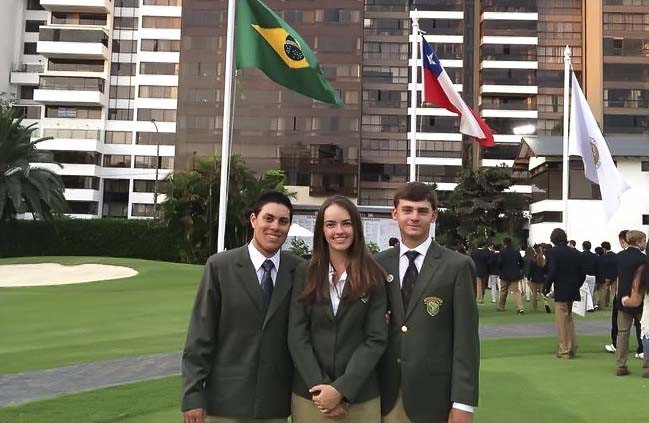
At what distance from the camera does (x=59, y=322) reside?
47.8 feet

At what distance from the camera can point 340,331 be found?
3373mm

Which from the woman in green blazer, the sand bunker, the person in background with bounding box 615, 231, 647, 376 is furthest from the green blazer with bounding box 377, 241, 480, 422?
the sand bunker

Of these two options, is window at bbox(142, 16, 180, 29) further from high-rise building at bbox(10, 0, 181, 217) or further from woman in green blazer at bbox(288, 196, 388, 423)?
woman in green blazer at bbox(288, 196, 388, 423)

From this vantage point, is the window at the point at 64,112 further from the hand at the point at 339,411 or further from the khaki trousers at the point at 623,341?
the hand at the point at 339,411

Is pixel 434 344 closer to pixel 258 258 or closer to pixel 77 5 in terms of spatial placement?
pixel 258 258

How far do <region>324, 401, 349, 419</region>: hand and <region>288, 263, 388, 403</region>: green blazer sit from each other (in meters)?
0.05

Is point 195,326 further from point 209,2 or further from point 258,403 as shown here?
point 209,2

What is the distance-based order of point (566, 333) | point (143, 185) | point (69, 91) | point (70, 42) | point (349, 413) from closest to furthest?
point (349, 413) → point (566, 333) → point (69, 91) → point (70, 42) → point (143, 185)

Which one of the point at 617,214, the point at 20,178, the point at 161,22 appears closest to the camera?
the point at 20,178

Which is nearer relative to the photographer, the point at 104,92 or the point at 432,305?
the point at 432,305

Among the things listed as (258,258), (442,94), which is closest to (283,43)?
(442,94)

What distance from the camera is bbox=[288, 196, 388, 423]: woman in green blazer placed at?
3297 millimetres

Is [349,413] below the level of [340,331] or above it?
below

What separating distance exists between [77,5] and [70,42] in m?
4.01
